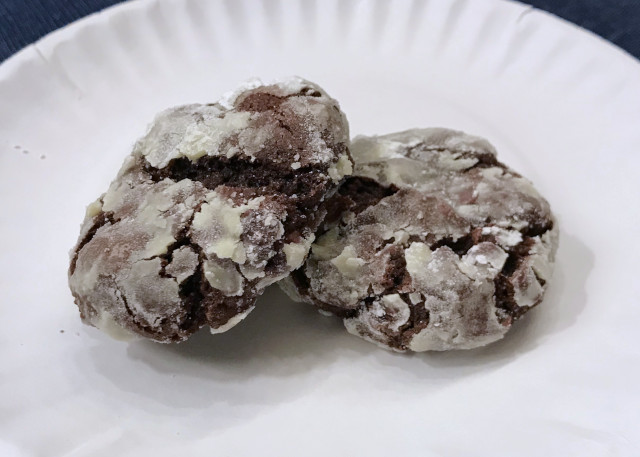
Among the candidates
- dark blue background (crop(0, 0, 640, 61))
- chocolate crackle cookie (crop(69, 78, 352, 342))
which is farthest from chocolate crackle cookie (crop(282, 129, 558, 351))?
dark blue background (crop(0, 0, 640, 61))

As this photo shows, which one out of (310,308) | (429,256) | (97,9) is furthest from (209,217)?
(97,9)

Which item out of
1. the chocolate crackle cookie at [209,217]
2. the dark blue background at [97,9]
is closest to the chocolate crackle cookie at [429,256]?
the chocolate crackle cookie at [209,217]

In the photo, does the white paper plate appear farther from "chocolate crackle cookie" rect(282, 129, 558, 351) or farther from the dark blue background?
the dark blue background

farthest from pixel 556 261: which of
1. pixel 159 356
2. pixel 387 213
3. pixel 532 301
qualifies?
pixel 159 356

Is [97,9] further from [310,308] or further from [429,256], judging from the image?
[429,256]

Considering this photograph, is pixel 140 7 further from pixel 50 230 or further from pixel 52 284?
pixel 52 284

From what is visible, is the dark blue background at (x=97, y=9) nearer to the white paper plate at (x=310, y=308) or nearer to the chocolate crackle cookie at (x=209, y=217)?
the white paper plate at (x=310, y=308)
